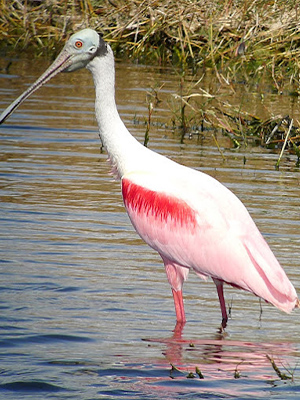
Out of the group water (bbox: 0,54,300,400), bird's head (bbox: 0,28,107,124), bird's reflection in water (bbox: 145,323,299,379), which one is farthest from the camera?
bird's head (bbox: 0,28,107,124)

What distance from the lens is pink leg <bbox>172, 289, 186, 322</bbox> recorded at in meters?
6.42

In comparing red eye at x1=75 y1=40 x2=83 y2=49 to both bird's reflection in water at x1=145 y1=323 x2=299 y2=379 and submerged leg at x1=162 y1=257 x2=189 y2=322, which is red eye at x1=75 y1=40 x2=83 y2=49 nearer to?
submerged leg at x1=162 y1=257 x2=189 y2=322

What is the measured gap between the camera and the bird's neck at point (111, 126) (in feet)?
22.4

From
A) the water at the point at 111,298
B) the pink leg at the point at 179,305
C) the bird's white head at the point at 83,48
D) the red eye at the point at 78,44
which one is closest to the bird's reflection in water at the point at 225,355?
the water at the point at 111,298

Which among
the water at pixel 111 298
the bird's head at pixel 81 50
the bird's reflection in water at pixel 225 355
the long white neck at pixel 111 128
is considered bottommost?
the bird's reflection in water at pixel 225 355

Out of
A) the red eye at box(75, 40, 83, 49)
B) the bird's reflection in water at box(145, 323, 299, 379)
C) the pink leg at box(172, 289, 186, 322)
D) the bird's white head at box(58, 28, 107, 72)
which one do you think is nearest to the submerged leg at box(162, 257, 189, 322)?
the pink leg at box(172, 289, 186, 322)

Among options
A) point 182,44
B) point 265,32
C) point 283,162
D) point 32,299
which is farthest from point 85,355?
point 182,44

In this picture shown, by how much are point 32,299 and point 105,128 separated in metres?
1.32

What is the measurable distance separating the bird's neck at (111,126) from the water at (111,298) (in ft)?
2.88

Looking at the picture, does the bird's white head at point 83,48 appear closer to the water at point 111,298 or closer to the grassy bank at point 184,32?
the water at point 111,298

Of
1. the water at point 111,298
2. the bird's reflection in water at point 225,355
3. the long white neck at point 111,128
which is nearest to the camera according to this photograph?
the water at point 111,298

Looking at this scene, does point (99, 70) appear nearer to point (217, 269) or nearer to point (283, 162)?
point (217, 269)

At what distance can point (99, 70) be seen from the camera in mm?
7129

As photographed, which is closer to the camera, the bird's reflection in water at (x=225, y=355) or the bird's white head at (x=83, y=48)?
the bird's reflection in water at (x=225, y=355)
